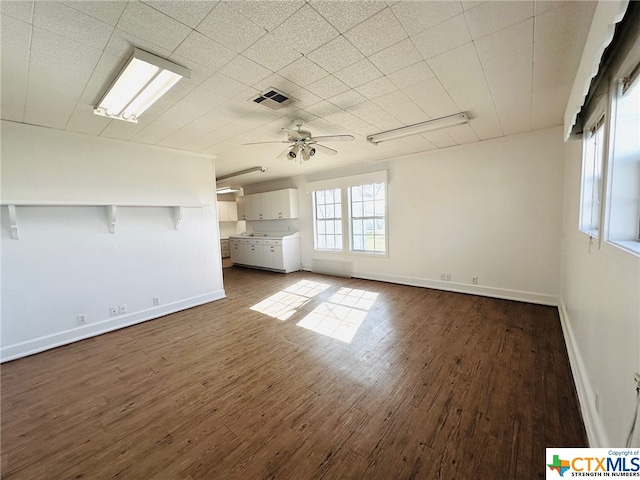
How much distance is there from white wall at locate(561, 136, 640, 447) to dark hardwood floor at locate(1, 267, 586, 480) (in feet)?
0.70

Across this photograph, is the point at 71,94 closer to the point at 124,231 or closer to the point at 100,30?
the point at 100,30

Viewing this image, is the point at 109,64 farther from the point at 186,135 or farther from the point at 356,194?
the point at 356,194

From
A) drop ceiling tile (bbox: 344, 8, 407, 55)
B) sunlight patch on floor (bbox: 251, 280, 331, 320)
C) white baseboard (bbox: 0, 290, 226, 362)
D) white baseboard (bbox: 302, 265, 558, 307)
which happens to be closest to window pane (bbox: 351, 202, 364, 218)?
white baseboard (bbox: 302, 265, 558, 307)

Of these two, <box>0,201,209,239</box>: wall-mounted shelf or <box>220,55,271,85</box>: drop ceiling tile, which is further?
<box>0,201,209,239</box>: wall-mounted shelf

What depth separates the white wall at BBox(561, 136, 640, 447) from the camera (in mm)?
1082

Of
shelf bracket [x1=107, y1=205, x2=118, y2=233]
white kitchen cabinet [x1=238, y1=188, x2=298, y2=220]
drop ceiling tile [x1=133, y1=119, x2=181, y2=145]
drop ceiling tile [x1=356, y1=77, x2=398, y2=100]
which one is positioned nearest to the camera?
drop ceiling tile [x1=356, y1=77, x2=398, y2=100]

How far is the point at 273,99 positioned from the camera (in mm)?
2375

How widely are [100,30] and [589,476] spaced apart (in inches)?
138

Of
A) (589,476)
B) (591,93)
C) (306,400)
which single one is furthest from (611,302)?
(306,400)

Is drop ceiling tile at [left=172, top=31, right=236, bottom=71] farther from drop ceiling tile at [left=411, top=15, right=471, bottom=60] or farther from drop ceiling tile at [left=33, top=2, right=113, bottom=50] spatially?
drop ceiling tile at [left=411, top=15, right=471, bottom=60]

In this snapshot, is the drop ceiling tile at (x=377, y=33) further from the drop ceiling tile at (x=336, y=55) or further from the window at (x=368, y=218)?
the window at (x=368, y=218)

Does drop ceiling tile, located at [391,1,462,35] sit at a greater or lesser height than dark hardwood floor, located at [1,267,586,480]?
greater

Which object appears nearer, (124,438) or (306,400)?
(124,438)

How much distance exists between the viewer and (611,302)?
1349 millimetres
